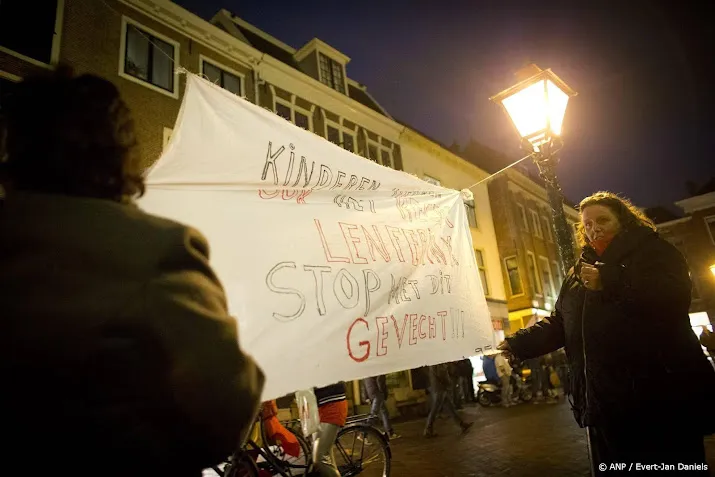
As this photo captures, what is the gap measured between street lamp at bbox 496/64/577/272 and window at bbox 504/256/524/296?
60.1 feet

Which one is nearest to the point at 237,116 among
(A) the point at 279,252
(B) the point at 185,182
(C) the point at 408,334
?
(B) the point at 185,182

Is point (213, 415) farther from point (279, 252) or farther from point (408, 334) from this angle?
point (408, 334)

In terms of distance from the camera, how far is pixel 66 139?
38.3 inches

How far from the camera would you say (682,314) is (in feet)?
6.63

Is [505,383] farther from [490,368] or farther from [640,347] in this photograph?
[640,347]

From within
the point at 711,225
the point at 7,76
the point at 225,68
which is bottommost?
the point at 7,76

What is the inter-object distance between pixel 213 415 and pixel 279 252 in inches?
48.6

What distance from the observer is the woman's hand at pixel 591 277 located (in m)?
2.16

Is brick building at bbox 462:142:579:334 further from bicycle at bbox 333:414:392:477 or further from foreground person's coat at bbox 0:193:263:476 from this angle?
foreground person's coat at bbox 0:193:263:476

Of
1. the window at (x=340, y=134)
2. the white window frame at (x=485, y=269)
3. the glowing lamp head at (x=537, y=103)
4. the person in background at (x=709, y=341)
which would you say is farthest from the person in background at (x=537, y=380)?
the glowing lamp head at (x=537, y=103)

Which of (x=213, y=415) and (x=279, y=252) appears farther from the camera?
(x=279, y=252)

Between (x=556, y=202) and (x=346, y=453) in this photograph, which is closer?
(x=556, y=202)

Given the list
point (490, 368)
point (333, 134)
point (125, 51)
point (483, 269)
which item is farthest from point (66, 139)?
point (483, 269)

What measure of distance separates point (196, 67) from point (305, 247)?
37.2ft
